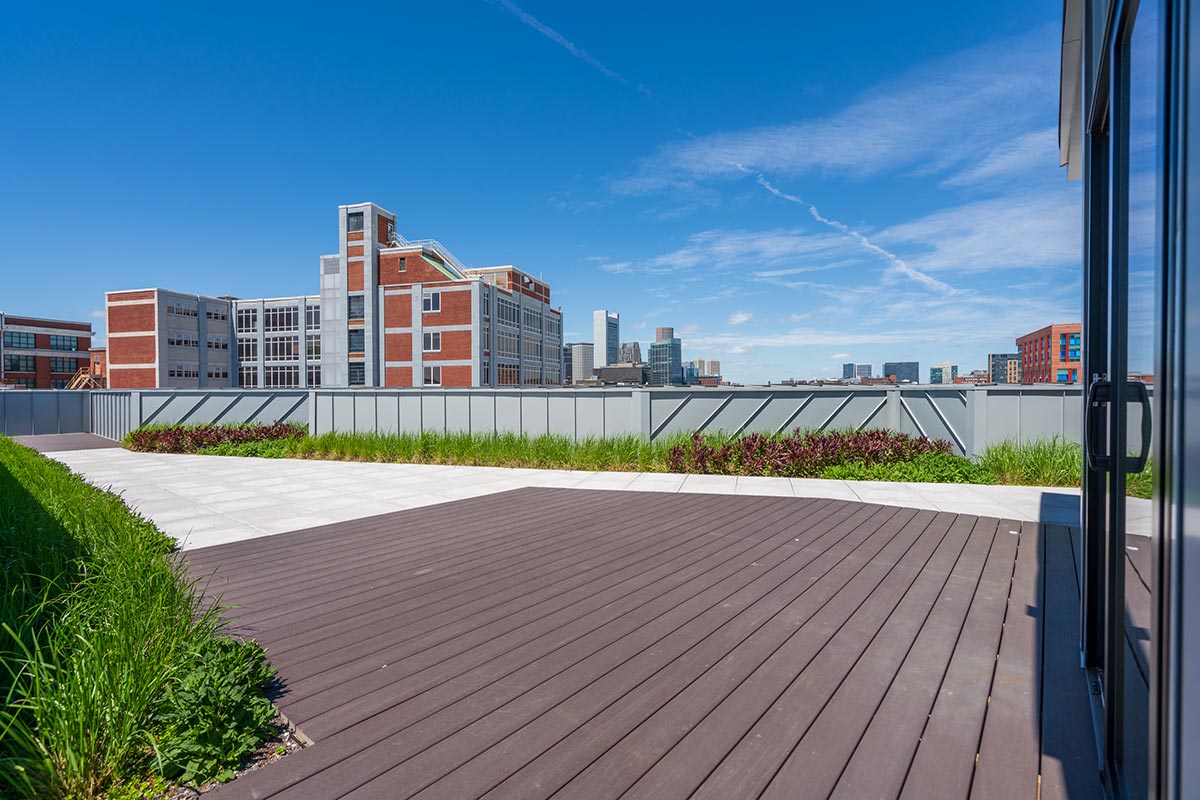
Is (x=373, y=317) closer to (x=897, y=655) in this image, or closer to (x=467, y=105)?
(x=467, y=105)

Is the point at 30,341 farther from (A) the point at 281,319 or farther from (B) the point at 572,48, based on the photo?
(B) the point at 572,48

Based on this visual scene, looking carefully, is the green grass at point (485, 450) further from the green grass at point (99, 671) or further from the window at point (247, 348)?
the window at point (247, 348)

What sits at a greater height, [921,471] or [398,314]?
[398,314]

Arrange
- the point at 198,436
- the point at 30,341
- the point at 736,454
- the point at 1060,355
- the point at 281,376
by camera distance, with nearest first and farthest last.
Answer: the point at 1060,355 → the point at 736,454 → the point at 198,436 → the point at 281,376 → the point at 30,341

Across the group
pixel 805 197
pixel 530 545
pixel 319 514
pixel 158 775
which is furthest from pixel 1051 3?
pixel 805 197

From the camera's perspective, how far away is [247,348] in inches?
2630

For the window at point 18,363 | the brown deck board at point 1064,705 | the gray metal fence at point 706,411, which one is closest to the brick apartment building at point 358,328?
the window at point 18,363

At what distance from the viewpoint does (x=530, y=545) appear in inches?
203

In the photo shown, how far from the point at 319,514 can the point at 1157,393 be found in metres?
7.25

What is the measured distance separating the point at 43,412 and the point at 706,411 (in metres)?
23.3

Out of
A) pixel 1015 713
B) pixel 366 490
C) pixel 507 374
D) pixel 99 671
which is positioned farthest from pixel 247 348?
pixel 1015 713

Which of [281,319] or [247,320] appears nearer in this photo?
[281,319]

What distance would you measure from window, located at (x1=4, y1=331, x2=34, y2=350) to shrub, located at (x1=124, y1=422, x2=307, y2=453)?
275ft

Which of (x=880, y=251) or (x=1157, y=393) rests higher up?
(x=880, y=251)
